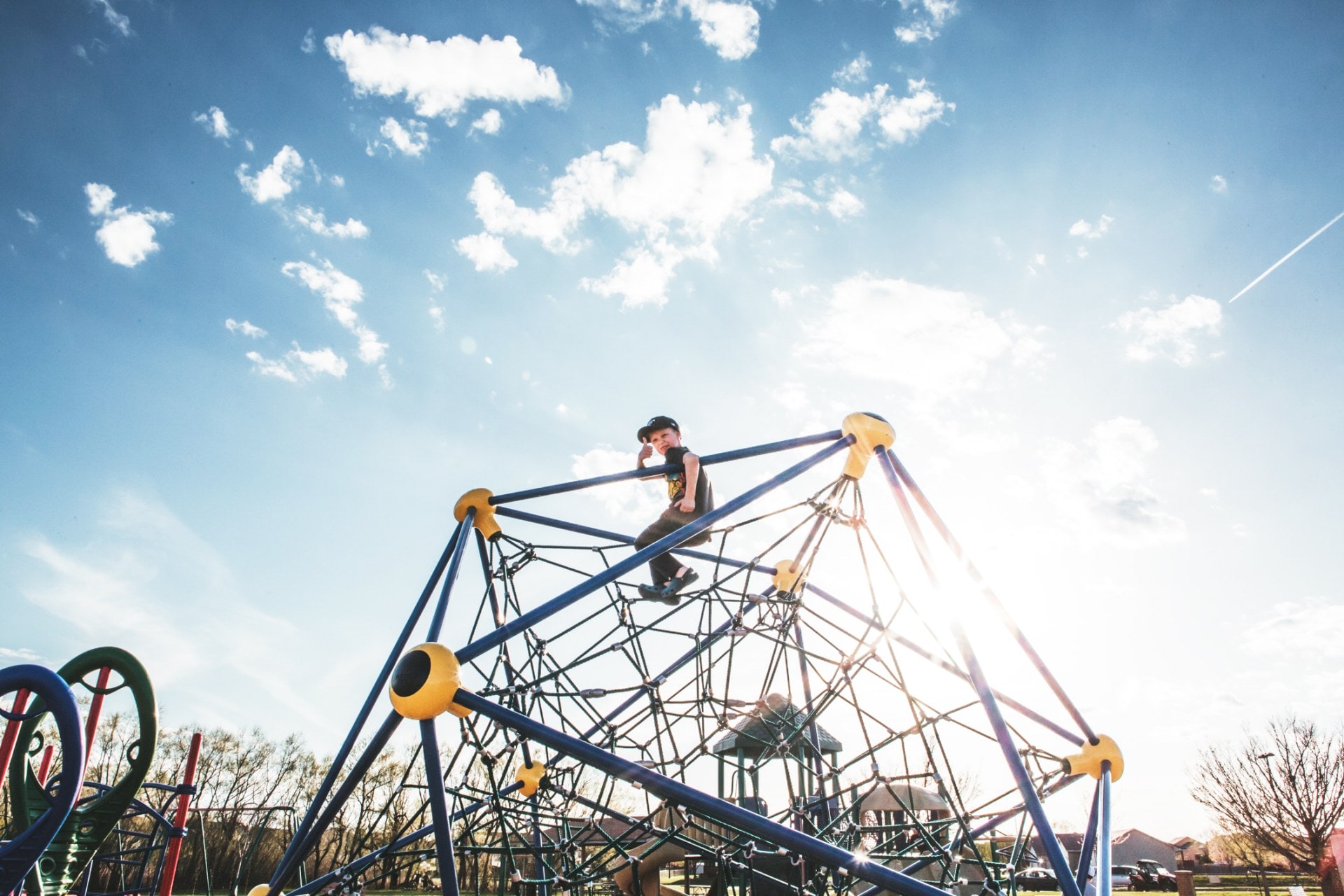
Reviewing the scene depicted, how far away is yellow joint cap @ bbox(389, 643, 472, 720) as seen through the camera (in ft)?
10.8

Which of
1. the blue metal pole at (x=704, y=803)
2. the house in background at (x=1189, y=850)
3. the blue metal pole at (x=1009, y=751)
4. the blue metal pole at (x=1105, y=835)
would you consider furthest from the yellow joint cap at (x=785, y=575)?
the house in background at (x=1189, y=850)

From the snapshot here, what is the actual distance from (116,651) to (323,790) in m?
1.54

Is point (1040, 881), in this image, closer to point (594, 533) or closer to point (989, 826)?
point (989, 826)

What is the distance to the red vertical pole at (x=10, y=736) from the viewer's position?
386 cm

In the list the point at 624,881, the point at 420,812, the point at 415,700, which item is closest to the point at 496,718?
the point at 415,700

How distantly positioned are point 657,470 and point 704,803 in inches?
109

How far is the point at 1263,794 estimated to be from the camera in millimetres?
27078

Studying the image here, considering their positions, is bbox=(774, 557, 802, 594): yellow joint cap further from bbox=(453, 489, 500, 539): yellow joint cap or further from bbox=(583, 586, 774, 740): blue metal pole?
bbox=(453, 489, 500, 539): yellow joint cap

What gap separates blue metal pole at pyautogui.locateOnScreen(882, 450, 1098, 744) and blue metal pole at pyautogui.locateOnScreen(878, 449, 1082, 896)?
1.04 ft

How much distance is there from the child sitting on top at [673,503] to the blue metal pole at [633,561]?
750mm

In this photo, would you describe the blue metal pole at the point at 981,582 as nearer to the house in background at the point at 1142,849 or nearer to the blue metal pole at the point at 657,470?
the blue metal pole at the point at 657,470

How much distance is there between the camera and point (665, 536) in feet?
17.5

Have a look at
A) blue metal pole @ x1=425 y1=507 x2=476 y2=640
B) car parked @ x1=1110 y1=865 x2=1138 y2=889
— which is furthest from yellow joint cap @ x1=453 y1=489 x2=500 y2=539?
car parked @ x1=1110 y1=865 x2=1138 y2=889

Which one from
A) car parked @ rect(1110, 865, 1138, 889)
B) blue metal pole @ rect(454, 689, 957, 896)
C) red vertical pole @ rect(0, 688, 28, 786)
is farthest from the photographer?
car parked @ rect(1110, 865, 1138, 889)
